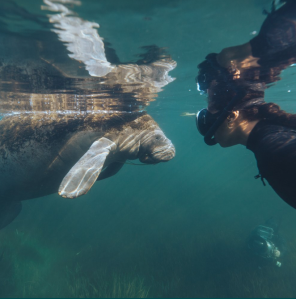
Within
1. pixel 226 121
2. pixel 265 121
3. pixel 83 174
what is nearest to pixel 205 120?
pixel 226 121

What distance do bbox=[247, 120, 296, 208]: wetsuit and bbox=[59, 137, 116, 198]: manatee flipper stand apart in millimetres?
2988

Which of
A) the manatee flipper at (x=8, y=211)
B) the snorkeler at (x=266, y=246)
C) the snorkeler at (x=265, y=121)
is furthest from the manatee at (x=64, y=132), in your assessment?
the snorkeler at (x=266, y=246)

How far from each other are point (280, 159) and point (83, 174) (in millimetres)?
3325

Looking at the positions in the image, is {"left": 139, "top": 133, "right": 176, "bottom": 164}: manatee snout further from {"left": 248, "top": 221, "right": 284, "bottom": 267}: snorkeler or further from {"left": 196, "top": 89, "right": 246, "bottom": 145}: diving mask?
{"left": 248, "top": 221, "right": 284, "bottom": 267}: snorkeler

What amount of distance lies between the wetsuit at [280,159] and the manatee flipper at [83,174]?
2988 mm

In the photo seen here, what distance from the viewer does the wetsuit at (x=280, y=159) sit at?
156cm

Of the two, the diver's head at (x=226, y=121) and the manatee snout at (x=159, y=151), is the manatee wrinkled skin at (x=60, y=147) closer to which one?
the manatee snout at (x=159, y=151)

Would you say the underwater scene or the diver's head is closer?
the diver's head

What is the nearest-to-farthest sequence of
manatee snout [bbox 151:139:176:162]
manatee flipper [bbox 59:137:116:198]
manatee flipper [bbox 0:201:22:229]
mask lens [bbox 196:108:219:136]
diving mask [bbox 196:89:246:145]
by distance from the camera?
diving mask [bbox 196:89:246:145], mask lens [bbox 196:108:219:136], manatee flipper [bbox 59:137:116:198], manatee snout [bbox 151:139:176:162], manatee flipper [bbox 0:201:22:229]

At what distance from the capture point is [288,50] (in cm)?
581

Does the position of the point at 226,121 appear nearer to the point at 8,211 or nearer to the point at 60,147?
the point at 60,147

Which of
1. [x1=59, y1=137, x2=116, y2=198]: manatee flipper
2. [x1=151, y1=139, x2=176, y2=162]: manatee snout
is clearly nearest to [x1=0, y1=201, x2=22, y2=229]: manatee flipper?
[x1=59, y1=137, x2=116, y2=198]: manatee flipper

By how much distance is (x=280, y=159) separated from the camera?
5.31ft

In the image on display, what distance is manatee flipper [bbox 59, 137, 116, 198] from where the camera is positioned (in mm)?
3603
